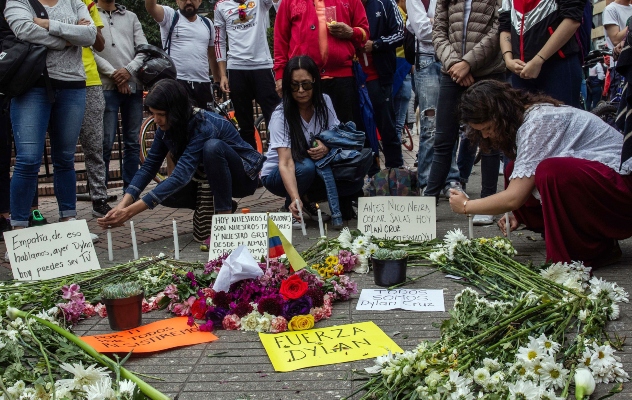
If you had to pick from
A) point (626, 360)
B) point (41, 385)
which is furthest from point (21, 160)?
point (626, 360)

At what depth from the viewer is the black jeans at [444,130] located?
5.11 m

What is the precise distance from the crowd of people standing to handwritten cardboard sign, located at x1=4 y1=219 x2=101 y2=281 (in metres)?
0.38

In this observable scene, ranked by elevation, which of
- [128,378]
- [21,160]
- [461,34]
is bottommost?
[128,378]

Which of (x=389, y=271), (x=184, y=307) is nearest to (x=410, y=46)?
(x=389, y=271)

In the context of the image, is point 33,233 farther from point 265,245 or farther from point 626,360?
point 626,360

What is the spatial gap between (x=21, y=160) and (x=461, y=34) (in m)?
3.19

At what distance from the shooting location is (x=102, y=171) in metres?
6.04

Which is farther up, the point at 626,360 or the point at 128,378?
the point at 128,378

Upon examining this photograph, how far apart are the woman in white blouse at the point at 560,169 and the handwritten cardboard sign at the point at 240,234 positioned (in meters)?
1.14

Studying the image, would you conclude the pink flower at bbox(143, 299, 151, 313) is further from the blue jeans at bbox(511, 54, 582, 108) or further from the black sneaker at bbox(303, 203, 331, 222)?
the blue jeans at bbox(511, 54, 582, 108)

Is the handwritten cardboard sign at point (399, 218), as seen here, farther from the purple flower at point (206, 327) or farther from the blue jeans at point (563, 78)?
the purple flower at point (206, 327)

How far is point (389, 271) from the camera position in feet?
11.9

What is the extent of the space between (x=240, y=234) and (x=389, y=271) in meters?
0.87

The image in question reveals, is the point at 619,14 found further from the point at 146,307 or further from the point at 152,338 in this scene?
the point at 152,338
